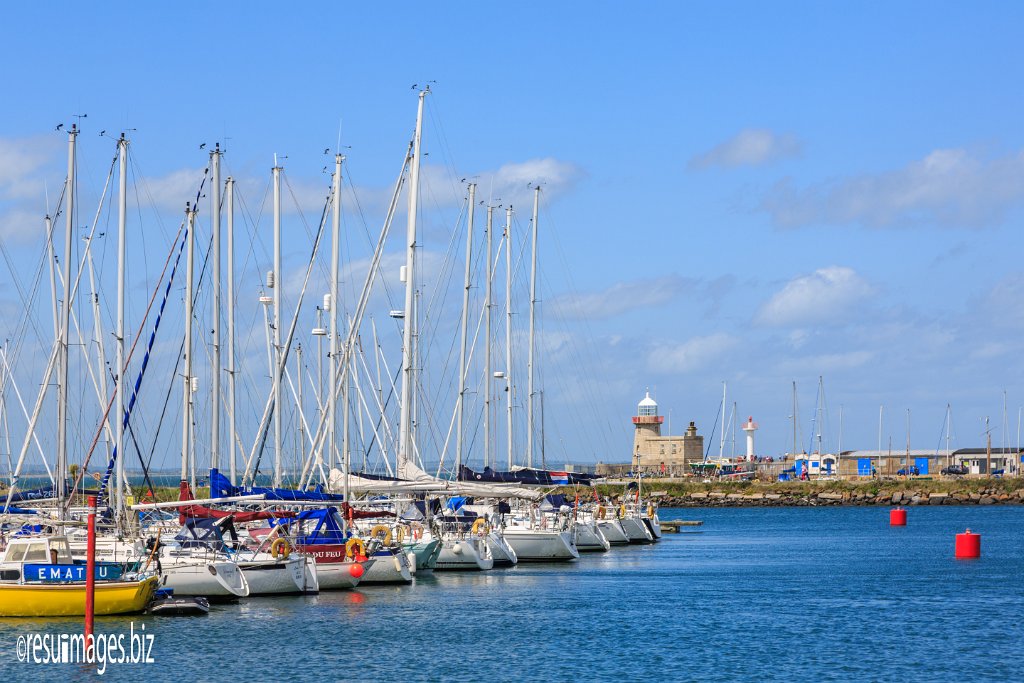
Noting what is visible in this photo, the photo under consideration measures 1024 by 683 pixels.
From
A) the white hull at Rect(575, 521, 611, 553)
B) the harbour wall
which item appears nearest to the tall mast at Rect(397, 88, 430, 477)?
the white hull at Rect(575, 521, 611, 553)

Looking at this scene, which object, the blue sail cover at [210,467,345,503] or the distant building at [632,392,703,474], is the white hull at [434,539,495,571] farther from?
the distant building at [632,392,703,474]

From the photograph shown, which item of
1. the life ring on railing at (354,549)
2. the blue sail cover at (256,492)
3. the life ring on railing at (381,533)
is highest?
the blue sail cover at (256,492)

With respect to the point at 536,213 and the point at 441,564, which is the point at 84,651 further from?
→ the point at 536,213

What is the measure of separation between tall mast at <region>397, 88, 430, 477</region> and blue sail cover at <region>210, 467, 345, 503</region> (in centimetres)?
489

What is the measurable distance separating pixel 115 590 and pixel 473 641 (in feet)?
30.0

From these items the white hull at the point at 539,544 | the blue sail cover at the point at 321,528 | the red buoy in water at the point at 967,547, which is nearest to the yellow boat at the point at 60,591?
the blue sail cover at the point at 321,528

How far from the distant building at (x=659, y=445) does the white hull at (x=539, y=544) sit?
98.6 m

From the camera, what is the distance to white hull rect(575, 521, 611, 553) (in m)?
68.4

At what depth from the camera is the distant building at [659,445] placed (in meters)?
160

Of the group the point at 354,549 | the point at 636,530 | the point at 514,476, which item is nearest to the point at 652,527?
the point at 636,530

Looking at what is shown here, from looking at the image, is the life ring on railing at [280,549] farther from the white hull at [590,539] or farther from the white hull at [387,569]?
the white hull at [590,539]

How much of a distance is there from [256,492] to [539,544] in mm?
15084

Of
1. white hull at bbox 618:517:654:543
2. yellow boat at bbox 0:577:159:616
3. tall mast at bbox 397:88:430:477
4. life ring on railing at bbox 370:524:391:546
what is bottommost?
white hull at bbox 618:517:654:543

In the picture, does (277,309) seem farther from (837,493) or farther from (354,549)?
(837,493)
